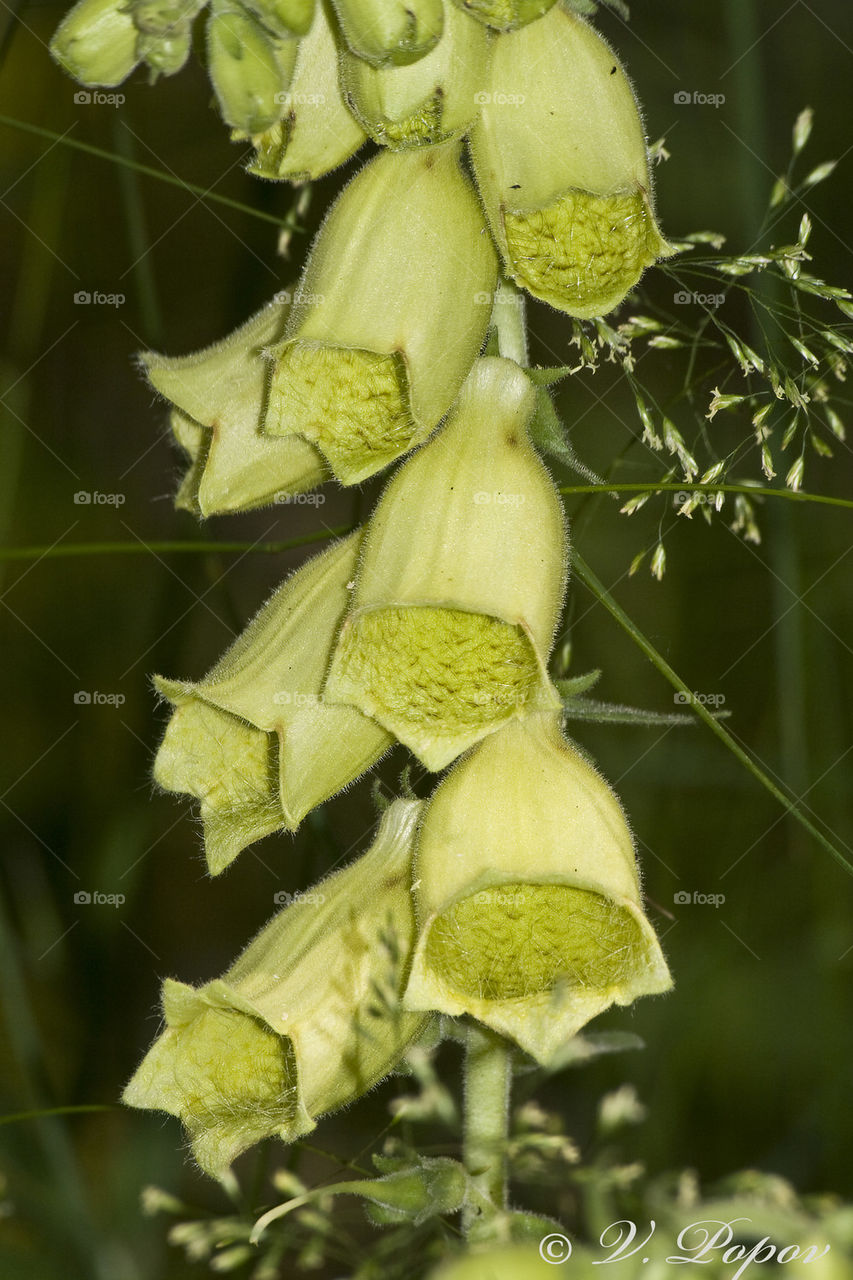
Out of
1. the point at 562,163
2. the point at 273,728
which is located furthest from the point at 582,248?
the point at 273,728

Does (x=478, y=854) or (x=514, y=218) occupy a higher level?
(x=514, y=218)

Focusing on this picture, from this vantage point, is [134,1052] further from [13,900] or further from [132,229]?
[132,229]

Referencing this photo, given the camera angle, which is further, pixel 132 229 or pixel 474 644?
pixel 132 229

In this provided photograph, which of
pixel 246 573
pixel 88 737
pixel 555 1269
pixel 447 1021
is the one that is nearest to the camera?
pixel 555 1269

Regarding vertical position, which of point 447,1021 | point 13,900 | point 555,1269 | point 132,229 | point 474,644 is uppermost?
point 132,229

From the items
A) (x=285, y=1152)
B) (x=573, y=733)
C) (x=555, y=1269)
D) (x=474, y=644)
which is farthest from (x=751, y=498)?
(x=555, y=1269)

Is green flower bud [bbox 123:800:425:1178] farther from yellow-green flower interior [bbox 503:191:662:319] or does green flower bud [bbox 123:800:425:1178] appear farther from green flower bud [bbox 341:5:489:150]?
green flower bud [bbox 341:5:489:150]

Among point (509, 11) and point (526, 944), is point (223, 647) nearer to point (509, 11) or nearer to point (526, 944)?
point (526, 944)
